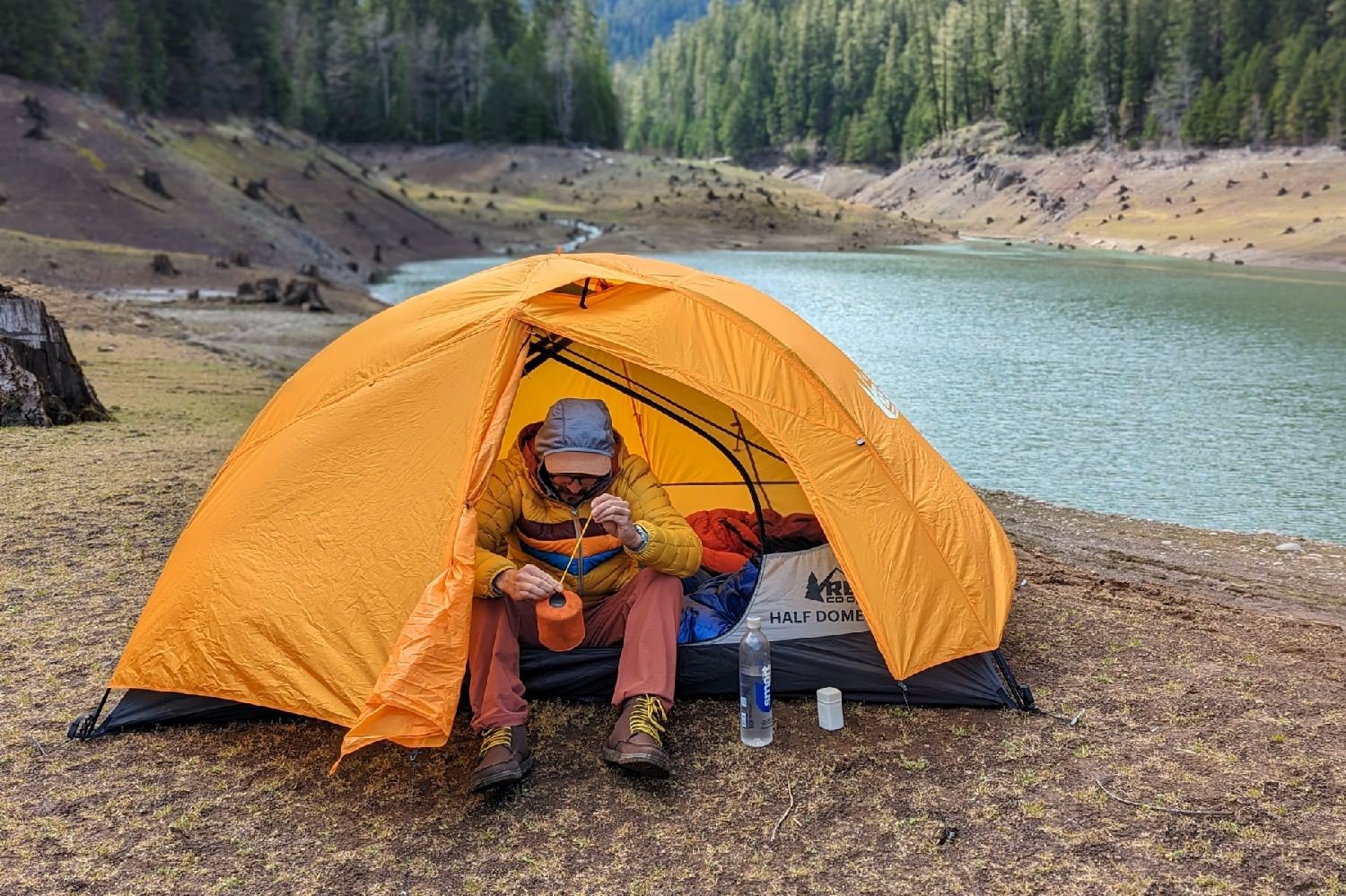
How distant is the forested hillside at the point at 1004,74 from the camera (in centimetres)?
6225

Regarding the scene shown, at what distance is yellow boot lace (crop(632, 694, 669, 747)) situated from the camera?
4656 millimetres

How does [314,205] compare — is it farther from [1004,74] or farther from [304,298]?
[1004,74]

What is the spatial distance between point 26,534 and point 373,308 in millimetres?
20259

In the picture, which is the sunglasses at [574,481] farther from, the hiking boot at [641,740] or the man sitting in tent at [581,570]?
the hiking boot at [641,740]

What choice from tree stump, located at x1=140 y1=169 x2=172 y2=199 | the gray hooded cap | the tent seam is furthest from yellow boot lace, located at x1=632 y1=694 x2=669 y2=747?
tree stump, located at x1=140 y1=169 x2=172 y2=199

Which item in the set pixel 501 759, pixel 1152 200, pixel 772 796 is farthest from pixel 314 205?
pixel 772 796

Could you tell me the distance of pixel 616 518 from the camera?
15.8 ft

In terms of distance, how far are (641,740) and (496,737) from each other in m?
0.61

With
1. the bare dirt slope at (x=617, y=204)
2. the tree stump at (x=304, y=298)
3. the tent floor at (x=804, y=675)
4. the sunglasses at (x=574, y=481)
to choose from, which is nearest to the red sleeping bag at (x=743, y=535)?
the tent floor at (x=804, y=675)

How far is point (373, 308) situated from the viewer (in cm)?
2736

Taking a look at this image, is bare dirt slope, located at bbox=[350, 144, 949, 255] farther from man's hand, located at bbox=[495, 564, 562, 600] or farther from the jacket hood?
man's hand, located at bbox=[495, 564, 562, 600]

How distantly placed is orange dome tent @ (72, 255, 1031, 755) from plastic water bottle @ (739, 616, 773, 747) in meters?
0.54

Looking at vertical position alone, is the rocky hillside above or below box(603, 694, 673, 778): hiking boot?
above

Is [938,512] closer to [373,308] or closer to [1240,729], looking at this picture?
[1240,729]
